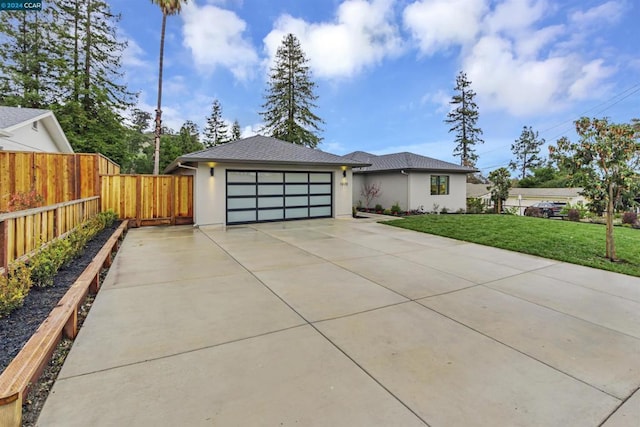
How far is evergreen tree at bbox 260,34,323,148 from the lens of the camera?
2662 cm

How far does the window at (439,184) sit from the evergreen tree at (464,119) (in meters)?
17.9

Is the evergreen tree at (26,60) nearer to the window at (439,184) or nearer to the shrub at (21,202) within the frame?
the shrub at (21,202)

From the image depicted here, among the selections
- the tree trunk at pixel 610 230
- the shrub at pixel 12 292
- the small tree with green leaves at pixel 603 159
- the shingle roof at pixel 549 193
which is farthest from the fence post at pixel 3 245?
the shingle roof at pixel 549 193

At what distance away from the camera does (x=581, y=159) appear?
6.99m

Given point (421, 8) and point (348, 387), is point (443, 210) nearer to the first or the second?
point (421, 8)

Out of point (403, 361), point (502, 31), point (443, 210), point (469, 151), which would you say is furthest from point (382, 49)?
point (469, 151)

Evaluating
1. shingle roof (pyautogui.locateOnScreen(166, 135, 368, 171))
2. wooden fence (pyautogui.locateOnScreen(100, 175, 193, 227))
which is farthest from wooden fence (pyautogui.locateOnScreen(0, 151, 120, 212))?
shingle roof (pyautogui.locateOnScreen(166, 135, 368, 171))

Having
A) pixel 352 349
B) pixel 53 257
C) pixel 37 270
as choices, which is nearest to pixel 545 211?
pixel 352 349

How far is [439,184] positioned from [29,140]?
17946 millimetres

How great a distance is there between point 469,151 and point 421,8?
24.2 m

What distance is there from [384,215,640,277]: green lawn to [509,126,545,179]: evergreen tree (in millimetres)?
40611

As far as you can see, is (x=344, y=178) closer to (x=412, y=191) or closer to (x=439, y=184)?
(x=412, y=191)

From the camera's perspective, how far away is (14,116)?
995cm

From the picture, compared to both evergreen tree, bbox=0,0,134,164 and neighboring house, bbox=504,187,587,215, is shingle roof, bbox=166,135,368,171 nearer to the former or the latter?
evergreen tree, bbox=0,0,134,164
